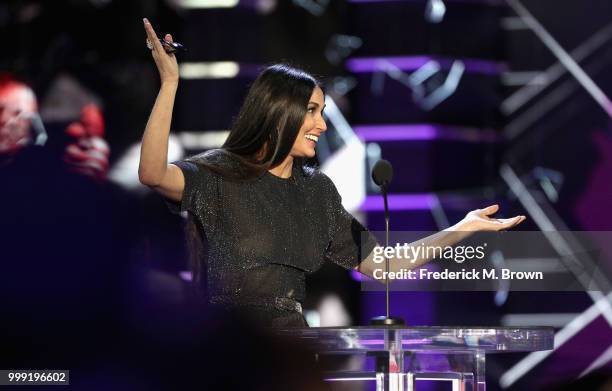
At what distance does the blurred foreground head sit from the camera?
12.4 feet

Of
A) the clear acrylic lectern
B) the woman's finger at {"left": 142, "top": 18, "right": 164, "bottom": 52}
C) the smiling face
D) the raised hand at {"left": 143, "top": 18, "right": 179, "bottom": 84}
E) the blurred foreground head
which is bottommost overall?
the clear acrylic lectern

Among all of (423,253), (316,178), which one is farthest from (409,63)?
(423,253)

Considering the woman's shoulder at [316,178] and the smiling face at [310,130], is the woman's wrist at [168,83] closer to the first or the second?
the smiling face at [310,130]

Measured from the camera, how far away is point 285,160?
82.3 inches

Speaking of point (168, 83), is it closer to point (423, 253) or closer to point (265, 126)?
point (265, 126)

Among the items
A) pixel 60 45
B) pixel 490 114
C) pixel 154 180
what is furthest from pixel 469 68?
pixel 154 180

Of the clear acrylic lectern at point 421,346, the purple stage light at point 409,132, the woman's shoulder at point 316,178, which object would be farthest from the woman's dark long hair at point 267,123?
the purple stage light at point 409,132

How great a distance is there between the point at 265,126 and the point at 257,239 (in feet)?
0.79

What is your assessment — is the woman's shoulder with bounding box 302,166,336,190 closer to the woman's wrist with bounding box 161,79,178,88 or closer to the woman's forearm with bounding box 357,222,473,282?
the woman's forearm with bounding box 357,222,473,282

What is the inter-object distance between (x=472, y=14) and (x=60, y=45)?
1.63 m

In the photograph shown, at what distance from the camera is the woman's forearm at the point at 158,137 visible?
1.69 m

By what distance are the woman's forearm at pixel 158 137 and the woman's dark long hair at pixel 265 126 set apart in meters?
0.25

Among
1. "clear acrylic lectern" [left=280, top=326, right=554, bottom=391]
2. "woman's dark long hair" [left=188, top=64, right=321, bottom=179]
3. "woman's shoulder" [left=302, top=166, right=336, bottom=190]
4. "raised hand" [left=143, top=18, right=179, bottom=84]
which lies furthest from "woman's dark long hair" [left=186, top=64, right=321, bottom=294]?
"clear acrylic lectern" [left=280, top=326, right=554, bottom=391]

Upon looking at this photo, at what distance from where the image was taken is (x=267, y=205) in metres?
2.01
